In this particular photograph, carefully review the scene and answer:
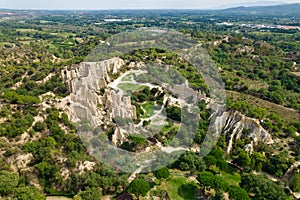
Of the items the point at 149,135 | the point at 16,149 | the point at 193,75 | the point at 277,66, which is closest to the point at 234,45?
the point at 277,66

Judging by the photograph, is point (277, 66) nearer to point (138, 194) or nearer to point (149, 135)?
point (149, 135)

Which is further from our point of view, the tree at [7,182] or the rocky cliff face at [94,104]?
the rocky cliff face at [94,104]

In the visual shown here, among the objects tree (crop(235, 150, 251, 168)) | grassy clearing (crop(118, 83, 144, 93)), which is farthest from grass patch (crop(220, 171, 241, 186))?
grassy clearing (crop(118, 83, 144, 93))

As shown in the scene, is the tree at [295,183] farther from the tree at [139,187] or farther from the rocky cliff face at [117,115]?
the tree at [139,187]

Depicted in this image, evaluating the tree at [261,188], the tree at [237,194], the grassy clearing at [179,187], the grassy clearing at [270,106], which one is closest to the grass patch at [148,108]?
the grassy clearing at [179,187]

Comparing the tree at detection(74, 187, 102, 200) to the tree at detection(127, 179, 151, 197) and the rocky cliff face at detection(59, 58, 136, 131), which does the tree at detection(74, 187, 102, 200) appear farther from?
the rocky cliff face at detection(59, 58, 136, 131)

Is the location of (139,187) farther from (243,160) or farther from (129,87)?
(129,87)
